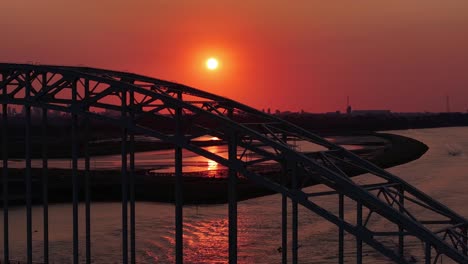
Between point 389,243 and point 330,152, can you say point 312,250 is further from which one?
point 330,152

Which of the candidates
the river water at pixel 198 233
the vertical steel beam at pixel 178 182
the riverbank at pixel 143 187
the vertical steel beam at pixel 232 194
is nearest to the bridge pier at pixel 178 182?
the vertical steel beam at pixel 178 182

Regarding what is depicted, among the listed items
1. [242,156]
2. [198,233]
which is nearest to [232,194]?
[242,156]

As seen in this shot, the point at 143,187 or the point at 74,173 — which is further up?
the point at 74,173

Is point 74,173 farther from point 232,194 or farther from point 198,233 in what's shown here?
point 198,233

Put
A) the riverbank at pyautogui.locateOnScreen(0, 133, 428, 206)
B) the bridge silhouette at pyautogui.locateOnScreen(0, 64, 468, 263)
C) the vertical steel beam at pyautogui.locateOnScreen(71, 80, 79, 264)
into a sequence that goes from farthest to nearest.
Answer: the riverbank at pyautogui.locateOnScreen(0, 133, 428, 206)
the vertical steel beam at pyautogui.locateOnScreen(71, 80, 79, 264)
the bridge silhouette at pyautogui.locateOnScreen(0, 64, 468, 263)

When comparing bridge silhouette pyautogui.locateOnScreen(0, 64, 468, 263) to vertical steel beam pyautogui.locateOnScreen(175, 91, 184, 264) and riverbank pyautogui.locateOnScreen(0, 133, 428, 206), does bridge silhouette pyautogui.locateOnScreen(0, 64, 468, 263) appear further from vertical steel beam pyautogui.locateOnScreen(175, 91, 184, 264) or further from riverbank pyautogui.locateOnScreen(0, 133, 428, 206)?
riverbank pyautogui.locateOnScreen(0, 133, 428, 206)

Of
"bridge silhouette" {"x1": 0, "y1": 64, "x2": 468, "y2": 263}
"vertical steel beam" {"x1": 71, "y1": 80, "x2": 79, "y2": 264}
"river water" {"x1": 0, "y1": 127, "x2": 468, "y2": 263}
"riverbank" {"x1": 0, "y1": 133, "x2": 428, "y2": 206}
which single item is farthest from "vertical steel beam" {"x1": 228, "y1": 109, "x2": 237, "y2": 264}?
"riverbank" {"x1": 0, "y1": 133, "x2": 428, "y2": 206}

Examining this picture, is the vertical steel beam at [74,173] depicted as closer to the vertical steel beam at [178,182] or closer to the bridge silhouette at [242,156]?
the bridge silhouette at [242,156]

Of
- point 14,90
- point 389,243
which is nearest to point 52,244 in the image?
point 14,90
